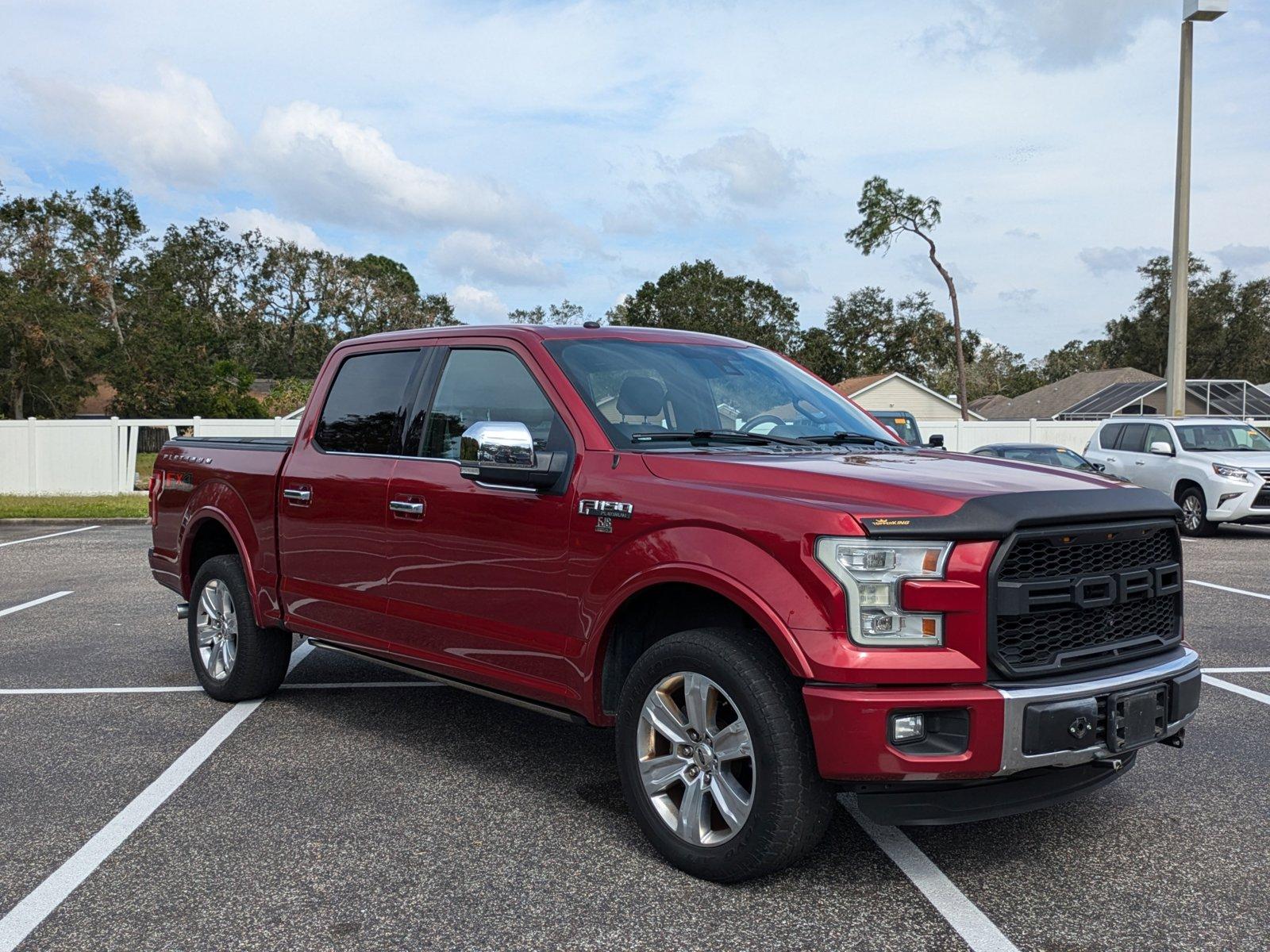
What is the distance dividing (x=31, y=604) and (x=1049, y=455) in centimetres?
1371

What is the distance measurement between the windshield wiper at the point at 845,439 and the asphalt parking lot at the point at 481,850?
1.48 meters

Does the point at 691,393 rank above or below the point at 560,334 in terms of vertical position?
below

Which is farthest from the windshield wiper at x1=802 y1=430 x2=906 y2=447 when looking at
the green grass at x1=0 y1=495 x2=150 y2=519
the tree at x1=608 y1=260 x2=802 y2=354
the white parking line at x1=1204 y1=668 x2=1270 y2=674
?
the tree at x1=608 y1=260 x2=802 y2=354

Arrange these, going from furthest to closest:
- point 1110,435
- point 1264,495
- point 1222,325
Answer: point 1222,325
point 1110,435
point 1264,495

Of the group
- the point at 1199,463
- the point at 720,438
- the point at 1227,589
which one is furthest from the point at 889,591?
the point at 1199,463

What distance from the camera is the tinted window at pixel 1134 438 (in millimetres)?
18656

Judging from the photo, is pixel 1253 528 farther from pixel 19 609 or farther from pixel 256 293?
pixel 256 293

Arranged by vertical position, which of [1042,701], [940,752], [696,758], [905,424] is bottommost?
[696,758]

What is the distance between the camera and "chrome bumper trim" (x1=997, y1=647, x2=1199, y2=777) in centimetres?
353

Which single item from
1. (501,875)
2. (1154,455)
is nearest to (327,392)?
(501,875)

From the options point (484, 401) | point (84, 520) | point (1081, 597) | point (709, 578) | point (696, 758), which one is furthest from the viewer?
point (84, 520)

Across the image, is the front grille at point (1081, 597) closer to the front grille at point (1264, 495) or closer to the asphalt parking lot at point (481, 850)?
the asphalt parking lot at point (481, 850)

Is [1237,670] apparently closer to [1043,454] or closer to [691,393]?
[691,393]

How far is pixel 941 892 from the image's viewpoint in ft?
12.9
